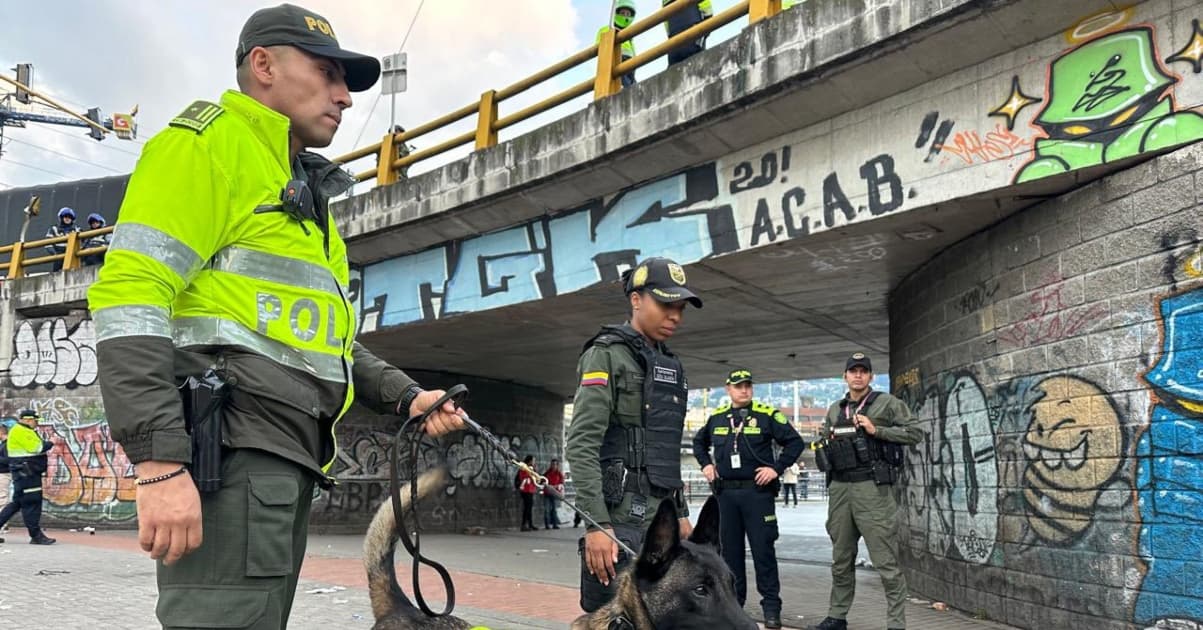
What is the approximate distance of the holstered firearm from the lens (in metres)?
1.92

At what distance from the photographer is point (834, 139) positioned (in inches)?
294

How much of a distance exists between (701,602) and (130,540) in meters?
14.0

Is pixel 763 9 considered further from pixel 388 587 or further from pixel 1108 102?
pixel 388 587

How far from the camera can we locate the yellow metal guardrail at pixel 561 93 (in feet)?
26.7

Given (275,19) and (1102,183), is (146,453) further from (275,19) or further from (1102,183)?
(1102,183)

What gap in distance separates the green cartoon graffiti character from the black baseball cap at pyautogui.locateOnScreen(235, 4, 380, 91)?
5277 millimetres

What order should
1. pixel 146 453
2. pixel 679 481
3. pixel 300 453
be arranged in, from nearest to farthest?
1. pixel 146 453
2. pixel 300 453
3. pixel 679 481

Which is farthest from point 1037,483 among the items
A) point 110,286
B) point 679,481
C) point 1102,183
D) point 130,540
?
point 130,540

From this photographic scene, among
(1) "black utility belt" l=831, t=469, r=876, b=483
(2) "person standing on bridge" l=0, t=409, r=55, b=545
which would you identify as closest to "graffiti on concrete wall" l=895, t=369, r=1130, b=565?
(1) "black utility belt" l=831, t=469, r=876, b=483

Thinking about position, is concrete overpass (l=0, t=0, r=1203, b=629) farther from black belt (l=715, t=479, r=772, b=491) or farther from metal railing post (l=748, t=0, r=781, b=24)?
black belt (l=715, t=479, r=772, b=491)

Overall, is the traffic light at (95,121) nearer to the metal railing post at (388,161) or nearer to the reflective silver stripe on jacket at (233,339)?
Answer: the metal railing post at (388,161)

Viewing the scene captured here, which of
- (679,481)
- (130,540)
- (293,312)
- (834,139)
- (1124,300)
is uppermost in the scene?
(834,139)

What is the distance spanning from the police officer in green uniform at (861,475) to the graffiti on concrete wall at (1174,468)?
155 centimetres

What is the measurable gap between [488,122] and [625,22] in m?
2.07
